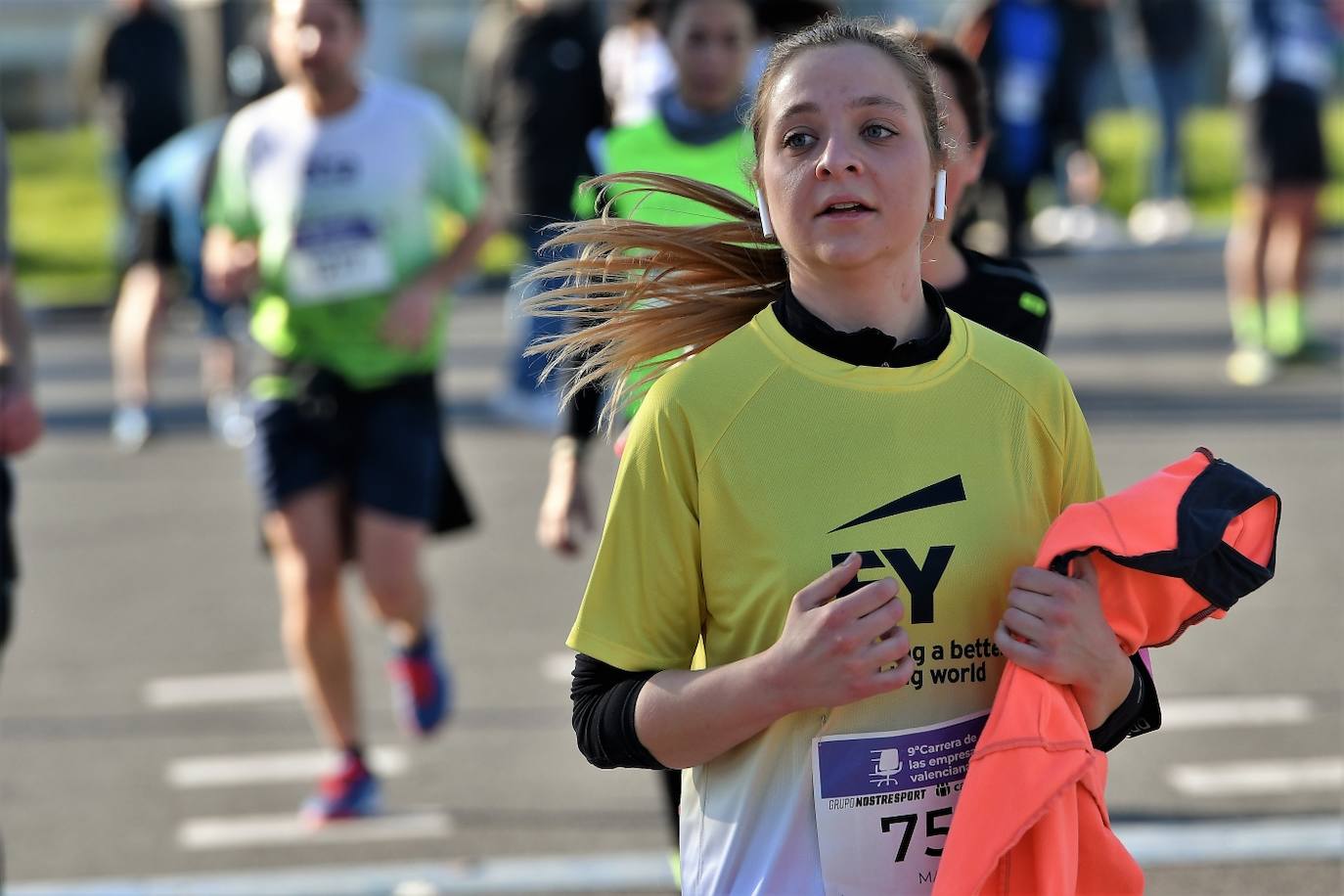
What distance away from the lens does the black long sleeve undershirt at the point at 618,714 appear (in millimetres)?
2338

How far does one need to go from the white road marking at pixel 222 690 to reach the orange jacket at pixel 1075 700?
13.9 feet

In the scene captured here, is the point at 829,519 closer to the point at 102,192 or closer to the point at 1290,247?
the point at 1290,247

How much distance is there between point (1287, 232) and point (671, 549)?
8467mm

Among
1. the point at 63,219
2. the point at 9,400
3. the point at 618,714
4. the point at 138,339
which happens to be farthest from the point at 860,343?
the point at 63,219

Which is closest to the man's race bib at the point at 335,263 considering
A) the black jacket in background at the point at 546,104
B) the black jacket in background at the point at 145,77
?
the black jacket in background at the point at 546,104

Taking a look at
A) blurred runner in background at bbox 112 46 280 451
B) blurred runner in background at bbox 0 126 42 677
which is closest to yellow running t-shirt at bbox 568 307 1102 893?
blurred runner in background at bbox 0 126 42 677

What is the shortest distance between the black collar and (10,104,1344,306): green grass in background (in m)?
12.1

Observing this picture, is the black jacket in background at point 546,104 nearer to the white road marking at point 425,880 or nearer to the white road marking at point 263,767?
the white road marking at point 263,767

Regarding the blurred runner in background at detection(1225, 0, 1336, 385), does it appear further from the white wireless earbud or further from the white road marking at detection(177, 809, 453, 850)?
the white wireless earbud

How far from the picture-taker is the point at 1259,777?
519 cm

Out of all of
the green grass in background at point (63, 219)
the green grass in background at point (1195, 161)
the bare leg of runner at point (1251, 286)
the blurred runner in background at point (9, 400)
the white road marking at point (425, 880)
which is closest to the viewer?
the blurred runner in background at point (9, 400)

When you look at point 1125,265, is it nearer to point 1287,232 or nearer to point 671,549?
point 1287,232

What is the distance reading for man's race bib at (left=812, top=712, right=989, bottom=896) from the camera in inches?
91.4

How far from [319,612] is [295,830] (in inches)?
→ 23.2
